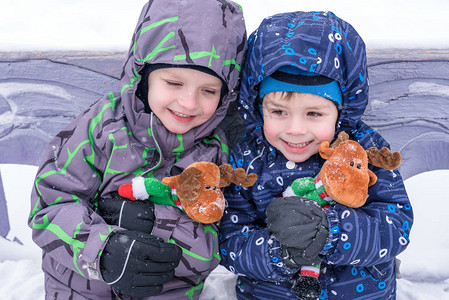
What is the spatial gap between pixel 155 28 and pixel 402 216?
108 cm

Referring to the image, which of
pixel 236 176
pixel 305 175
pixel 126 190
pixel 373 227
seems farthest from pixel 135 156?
pixel 373 227

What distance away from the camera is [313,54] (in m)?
1.43

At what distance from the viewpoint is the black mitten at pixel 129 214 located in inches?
61.6

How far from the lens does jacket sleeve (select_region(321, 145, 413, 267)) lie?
1.44 metres

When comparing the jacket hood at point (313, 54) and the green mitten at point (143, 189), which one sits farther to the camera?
the green mitten at point (143, 189)

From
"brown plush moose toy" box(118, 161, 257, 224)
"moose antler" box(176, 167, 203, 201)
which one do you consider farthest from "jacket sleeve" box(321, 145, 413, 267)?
"moose antler" box(176, 167, 203, 201)

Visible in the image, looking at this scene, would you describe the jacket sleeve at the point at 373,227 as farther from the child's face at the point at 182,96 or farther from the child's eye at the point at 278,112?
the child's face at the point at 182,96

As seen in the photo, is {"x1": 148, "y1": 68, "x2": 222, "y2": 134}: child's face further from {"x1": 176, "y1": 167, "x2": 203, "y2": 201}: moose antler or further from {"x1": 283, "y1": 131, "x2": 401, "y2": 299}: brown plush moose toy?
{"x1": 283, "y1": 131, "x2": 401, "y2": 299}: brown plush moose toy

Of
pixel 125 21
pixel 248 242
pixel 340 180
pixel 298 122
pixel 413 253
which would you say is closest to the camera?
pixel 340 180

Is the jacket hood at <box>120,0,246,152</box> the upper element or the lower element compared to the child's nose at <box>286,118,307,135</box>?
upper

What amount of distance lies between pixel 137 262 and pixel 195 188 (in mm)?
304

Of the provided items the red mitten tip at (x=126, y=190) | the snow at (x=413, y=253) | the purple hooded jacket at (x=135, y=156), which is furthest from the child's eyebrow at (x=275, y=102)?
the snow at (x=413, y=253)

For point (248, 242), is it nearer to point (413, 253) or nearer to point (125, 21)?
point (413, 253)

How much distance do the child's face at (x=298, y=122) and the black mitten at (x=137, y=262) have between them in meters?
0.53
